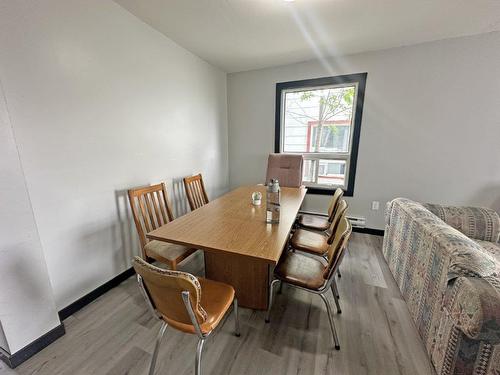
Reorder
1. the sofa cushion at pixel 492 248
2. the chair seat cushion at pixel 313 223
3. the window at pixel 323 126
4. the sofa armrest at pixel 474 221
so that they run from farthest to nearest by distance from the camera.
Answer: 1. the window at pixel 323 126
2. the chair seat cushion at pixel 313 223
3. the sofa armrest at pixel 474 221
4. the sofa cushion at pixel 492 248

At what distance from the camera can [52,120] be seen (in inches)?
55.7

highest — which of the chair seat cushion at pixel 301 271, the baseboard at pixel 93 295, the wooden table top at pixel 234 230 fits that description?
the wooden table top at pixel 234 230

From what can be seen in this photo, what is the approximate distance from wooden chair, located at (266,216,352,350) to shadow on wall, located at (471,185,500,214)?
7.86 ft

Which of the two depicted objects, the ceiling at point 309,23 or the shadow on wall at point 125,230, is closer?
the ceiling at point 309,23

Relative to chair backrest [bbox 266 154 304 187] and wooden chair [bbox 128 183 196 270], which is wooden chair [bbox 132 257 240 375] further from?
chair backrest [bbox 266 154 304 187]

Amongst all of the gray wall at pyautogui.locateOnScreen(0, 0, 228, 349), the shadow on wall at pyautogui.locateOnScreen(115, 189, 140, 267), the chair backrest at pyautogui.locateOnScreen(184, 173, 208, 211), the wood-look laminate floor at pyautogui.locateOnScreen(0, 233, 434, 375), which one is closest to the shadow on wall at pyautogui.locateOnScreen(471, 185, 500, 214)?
the wood-look laminate floor at pyautogui.locateOnScreen(0, 233, 434, 375)

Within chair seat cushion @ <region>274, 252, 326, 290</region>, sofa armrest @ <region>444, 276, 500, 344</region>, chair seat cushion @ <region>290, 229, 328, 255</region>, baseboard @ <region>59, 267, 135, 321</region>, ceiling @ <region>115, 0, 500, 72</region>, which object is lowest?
baseboard @ <region>59, 267, 135, 321</region>

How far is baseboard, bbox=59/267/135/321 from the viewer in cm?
157

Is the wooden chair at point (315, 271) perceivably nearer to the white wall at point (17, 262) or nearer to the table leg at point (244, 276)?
the table leg at point (244, 276)

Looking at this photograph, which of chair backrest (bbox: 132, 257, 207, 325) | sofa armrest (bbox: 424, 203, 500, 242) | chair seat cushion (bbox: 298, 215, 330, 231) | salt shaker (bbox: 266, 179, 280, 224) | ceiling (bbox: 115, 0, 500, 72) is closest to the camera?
chair backrest (bbox: 132, 257, 207, 325)

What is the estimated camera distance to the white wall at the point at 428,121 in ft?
7.64

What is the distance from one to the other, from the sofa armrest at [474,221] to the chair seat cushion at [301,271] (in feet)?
4.83

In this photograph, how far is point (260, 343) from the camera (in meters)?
1.37

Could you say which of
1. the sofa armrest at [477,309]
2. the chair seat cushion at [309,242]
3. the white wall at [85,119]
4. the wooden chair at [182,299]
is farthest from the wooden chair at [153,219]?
the sofa armrest at [477,309]
